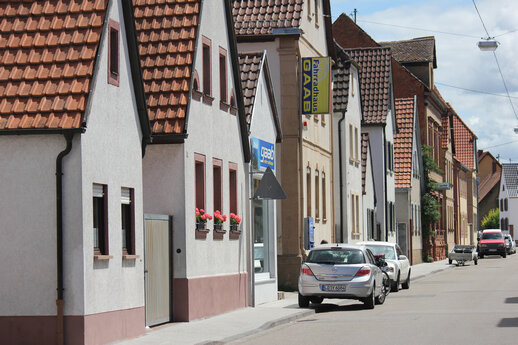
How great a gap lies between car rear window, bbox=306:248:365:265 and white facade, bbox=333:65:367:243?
16.2 metres

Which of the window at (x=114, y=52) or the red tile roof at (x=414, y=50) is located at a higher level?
the red tile roof at (x=414, y=50)

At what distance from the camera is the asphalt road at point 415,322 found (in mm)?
17953

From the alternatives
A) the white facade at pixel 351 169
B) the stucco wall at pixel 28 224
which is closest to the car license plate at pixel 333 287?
the stucco wall at pixel 28 224

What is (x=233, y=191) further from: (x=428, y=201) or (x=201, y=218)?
(x=428, y=201)

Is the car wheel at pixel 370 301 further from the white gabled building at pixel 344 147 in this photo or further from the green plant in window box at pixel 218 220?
the white gabled building at pixel 344 147

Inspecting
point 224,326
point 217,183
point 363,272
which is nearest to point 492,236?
point 363,272

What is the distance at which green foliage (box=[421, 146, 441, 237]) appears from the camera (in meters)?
66.9

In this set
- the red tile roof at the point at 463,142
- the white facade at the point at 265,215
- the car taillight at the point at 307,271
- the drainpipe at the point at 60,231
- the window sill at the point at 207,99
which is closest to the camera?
the drainpipe at the point at 60,231

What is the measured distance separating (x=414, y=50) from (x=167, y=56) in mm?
54890

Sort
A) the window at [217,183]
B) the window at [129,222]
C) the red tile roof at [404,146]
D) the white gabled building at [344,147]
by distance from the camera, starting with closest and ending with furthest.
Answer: the window at [129,222] → the window at [217,183] → the white gabled building at [344,147] → the red tile roof at [404,146]

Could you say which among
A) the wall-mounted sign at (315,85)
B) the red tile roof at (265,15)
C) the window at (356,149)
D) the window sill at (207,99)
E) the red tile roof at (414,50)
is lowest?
the window sill at (207,99)

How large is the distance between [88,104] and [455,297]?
1676 centimetres

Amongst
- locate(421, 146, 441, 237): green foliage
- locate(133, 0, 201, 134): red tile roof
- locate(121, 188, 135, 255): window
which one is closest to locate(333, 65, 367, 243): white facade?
locate(421, 146, 441, 237): green foliage

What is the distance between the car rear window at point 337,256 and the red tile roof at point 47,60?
10.7 metres
